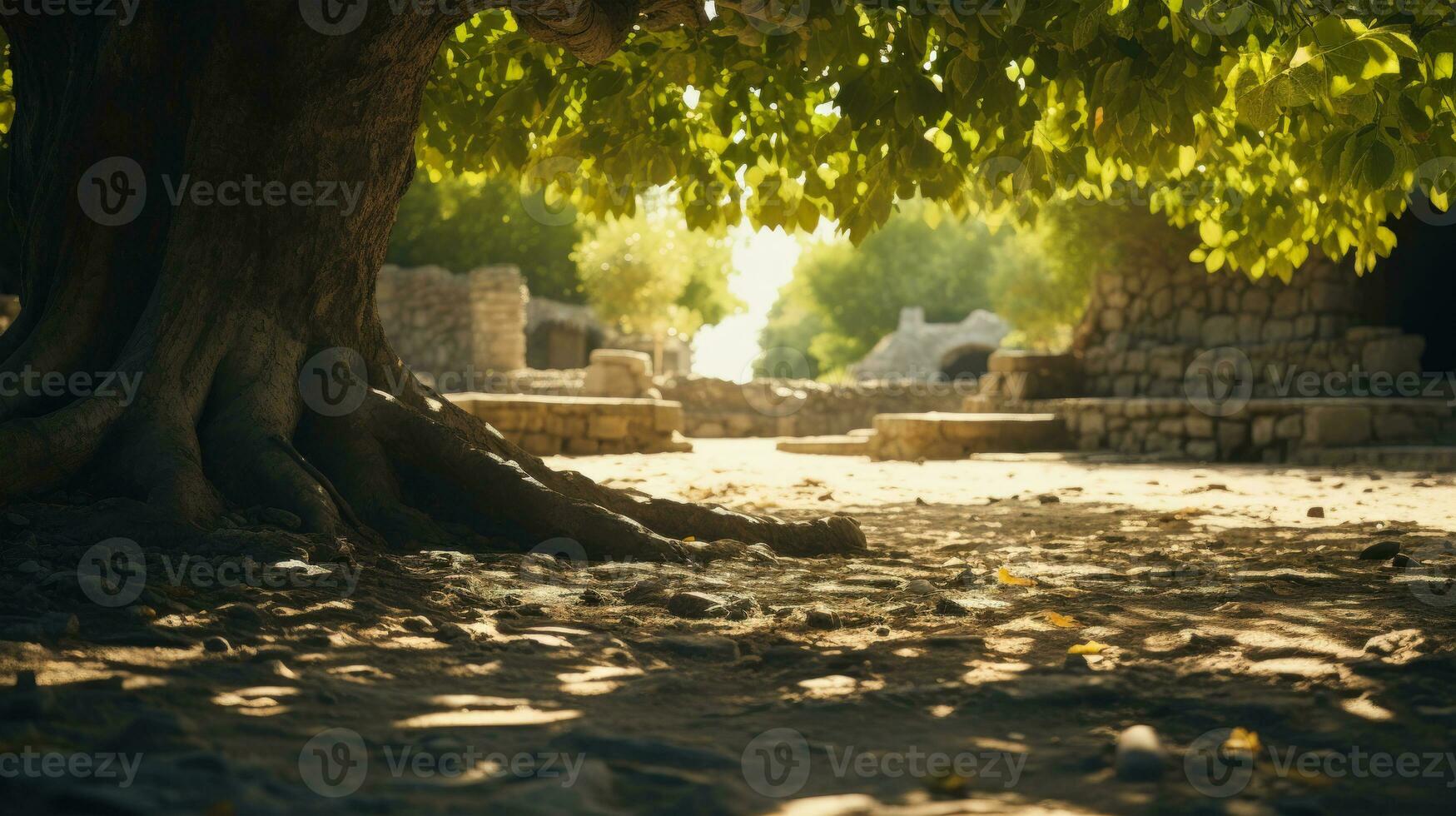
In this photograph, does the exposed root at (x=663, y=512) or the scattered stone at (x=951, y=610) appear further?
the exposed root at (x=663, y=512)

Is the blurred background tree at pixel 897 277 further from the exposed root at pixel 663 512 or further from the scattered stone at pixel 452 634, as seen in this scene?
the scattered stone at pixel 452 634

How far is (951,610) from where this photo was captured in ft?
12.1

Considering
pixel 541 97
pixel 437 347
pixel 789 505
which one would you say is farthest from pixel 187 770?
pixel 437 347

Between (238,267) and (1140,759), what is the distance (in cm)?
368

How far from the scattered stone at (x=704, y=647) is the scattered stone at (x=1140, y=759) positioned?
44.5 inches

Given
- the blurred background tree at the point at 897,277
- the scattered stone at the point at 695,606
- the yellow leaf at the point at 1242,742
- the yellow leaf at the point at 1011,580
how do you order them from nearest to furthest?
the yellow leaf at the point at 1242,742, the scattered stone at the point at 695,606, the yellow leaf at the point at 1011,580, the blurred background tree at the point at 897,277

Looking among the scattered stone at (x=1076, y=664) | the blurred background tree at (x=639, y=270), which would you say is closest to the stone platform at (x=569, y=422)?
the scattered stone at (x=1076, y=664)

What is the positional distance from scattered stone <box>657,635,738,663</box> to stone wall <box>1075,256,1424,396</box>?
558 inches

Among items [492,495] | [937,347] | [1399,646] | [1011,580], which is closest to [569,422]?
[492,495]

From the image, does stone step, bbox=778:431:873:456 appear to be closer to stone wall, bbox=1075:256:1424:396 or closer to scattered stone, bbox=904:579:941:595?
stone wall, bbox=1075:256:1424:396

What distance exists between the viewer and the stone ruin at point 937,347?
43219 millimetres

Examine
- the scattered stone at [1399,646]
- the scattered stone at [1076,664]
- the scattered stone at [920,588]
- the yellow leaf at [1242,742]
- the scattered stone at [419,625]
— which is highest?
the scattered stone at [419,625]

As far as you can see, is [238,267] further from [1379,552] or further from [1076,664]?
[1379,552]

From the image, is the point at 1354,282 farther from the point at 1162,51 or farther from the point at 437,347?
the point at 437,347
